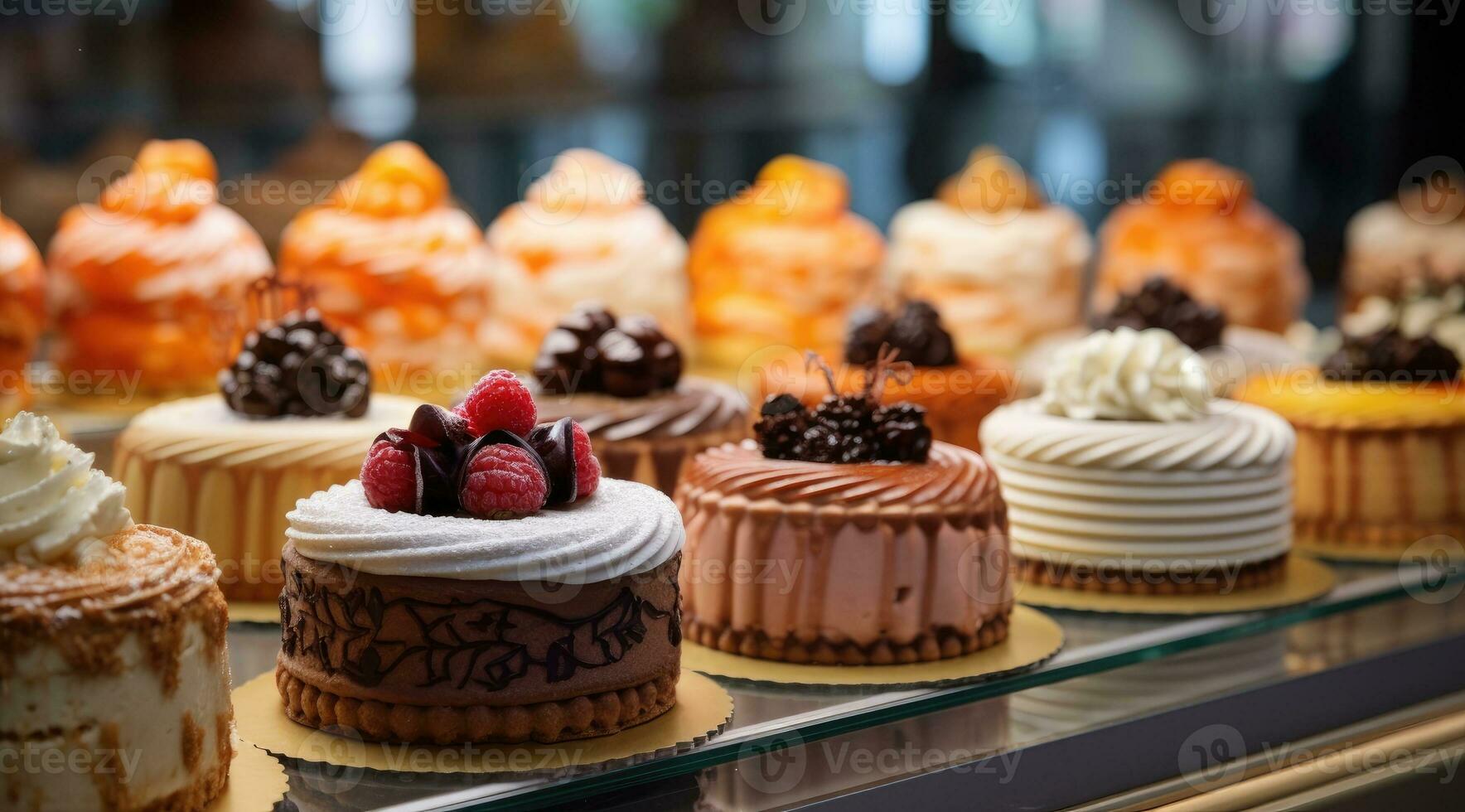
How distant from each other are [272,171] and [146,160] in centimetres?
50

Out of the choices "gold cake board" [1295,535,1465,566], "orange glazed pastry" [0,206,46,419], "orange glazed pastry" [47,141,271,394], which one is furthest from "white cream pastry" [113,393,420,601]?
"gold cake board" [1295,535,1465,566]

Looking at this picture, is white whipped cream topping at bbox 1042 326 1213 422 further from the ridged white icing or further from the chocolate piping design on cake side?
the chocolate piping design on cake side

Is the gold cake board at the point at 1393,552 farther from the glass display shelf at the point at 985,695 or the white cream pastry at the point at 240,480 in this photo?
the white cream pastry at the point at 240,480

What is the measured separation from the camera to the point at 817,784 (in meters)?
2.44

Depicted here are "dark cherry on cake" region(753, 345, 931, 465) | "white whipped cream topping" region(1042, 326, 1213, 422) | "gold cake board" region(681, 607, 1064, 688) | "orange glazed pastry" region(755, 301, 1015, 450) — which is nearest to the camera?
"gold cake board" region(681, 607, 1064, 688)

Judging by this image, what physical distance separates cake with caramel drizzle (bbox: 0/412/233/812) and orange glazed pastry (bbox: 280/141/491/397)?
215 centimetres

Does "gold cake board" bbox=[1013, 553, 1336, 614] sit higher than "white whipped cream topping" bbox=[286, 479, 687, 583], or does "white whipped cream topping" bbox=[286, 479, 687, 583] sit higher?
"white whipped cream topping" bbox=[286, 479, 687, 583]

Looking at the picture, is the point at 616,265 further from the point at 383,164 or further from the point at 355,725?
the point at 355,725

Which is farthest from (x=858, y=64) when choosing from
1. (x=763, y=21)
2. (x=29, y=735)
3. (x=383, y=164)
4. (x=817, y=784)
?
(x=29, y=735)

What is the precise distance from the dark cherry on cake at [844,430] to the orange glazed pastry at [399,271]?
5.25 ft

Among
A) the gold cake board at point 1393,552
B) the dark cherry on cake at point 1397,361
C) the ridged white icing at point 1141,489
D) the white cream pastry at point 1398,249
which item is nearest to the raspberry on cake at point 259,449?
the ridged white icing at point 1141,489

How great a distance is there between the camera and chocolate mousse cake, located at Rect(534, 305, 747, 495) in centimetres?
332

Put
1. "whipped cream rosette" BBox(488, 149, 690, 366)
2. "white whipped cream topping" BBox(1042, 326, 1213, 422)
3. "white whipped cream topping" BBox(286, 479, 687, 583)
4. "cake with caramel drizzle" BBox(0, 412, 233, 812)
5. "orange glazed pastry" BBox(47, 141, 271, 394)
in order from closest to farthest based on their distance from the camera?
Result: 1. "cake with caramel drizzle" BBox(0, 412, 233, 812)
2. "white whipped cream topping" BBox(286, 479, 687, 583)
3. "white whipped cream topping" BBox(1042, 326, 1213, 422)
4. "orange glazed pastry" BBox(47, 141, 271, 394)
5. "whipped cream rosette" BBox(488, 149, 690, 366)

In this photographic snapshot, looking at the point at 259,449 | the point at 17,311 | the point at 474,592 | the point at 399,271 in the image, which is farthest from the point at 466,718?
the point at 399,271
